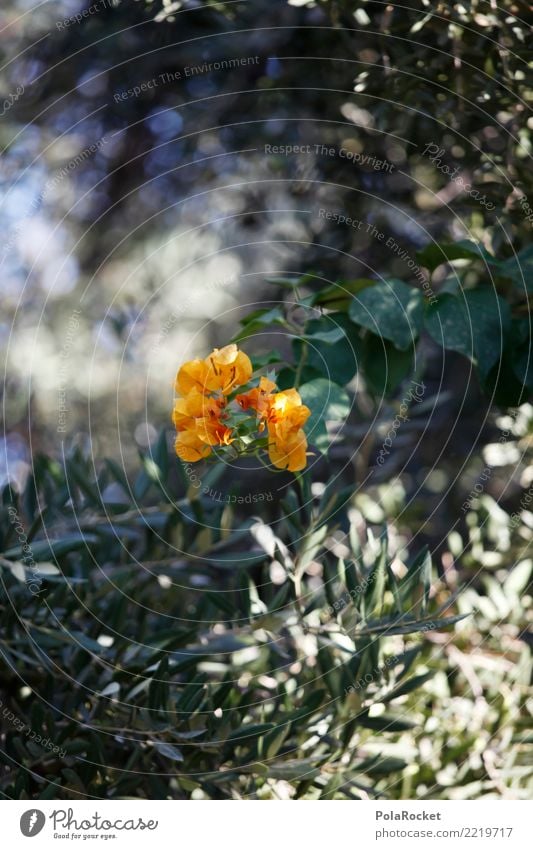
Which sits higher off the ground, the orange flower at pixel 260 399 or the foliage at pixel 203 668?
the orange flower at pixel 260 399

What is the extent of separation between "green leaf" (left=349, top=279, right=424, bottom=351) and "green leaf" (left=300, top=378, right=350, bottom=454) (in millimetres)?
53

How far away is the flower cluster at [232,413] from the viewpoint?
1.65 feet

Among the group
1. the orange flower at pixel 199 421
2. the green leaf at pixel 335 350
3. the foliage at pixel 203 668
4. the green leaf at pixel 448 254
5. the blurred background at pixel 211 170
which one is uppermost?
the blurred background at pixel 211 170

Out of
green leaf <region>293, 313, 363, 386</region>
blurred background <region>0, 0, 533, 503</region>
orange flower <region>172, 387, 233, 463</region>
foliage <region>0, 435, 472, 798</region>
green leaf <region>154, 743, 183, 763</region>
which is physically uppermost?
blurred background <region>0, 0, 533, 503</region>

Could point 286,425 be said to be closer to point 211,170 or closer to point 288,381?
point 288,381

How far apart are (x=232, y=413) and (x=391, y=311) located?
149mm

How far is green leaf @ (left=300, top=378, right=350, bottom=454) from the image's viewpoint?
553 mm

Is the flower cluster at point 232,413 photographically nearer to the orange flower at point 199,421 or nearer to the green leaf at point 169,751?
the orange flower at point 199,421

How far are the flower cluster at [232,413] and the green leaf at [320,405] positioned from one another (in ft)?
0.10

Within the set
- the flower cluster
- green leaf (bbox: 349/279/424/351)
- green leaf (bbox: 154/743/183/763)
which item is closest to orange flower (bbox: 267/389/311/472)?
the flower cluster

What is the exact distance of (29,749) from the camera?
21.3 inches

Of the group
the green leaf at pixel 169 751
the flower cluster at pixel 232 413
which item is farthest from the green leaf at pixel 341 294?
the green leaf at pixel 169 751

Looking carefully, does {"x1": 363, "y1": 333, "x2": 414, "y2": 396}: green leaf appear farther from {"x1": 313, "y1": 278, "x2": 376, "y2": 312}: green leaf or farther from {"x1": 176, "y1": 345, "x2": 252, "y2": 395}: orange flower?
{"x1": 176, "y1": 345, "x2": 252, "y2": 395}: orange flower

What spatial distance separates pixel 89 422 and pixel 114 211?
284 millimetres
